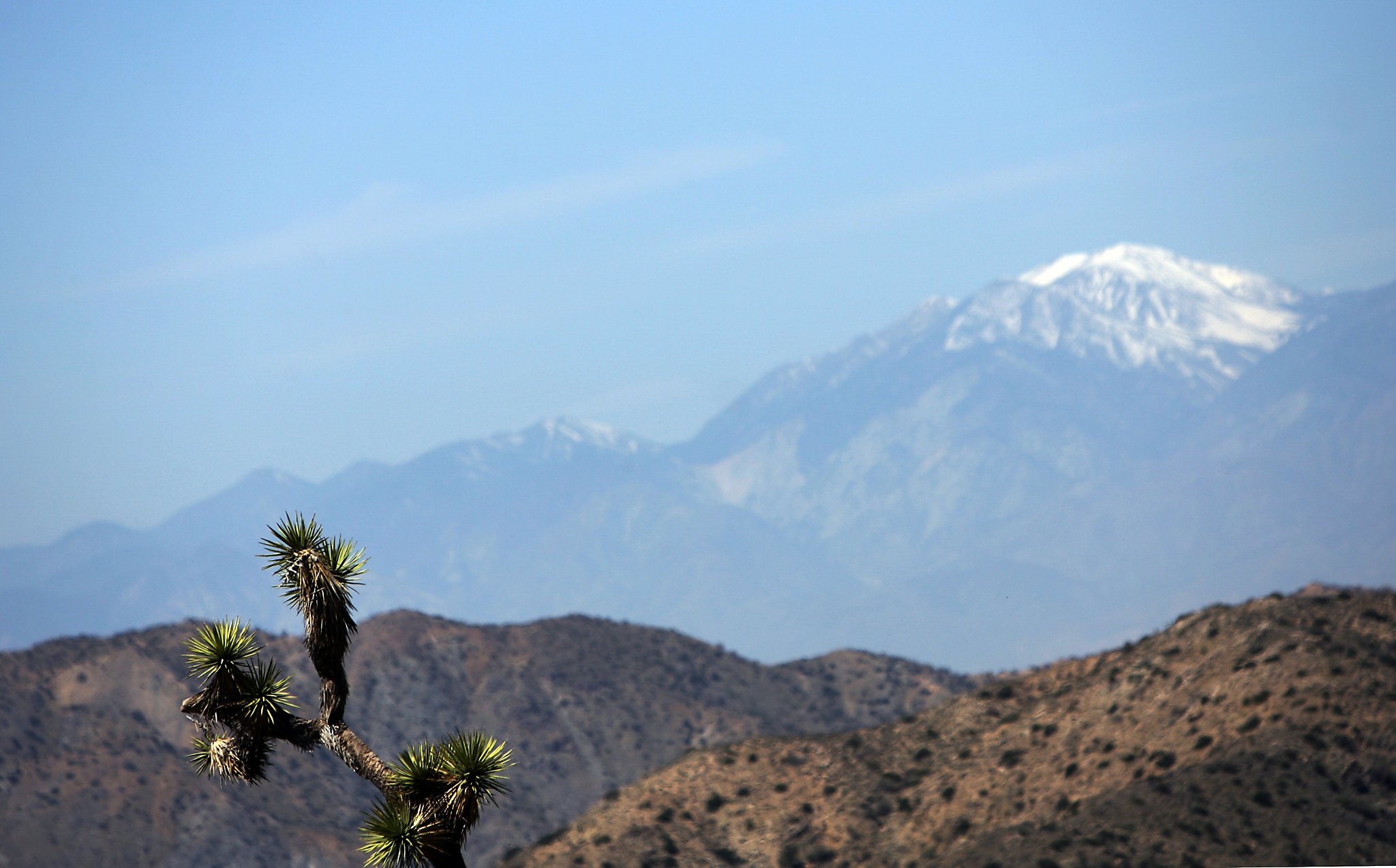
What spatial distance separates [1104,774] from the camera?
214 ft

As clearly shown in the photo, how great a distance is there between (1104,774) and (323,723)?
163 ft

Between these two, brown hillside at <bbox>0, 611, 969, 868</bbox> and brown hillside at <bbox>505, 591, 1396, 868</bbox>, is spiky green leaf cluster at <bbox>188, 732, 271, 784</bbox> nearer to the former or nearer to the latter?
brown hillside at <bbox>505, 591, 1396, 868</bbox>

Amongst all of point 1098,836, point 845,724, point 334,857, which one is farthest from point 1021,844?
point 845,724

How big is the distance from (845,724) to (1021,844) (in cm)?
8633

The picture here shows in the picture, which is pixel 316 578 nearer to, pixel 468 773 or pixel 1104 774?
pixel 468 773

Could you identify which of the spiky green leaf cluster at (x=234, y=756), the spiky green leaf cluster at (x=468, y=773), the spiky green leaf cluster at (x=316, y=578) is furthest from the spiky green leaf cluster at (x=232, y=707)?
the spiky green leaf cluster at (x=468, y=773)

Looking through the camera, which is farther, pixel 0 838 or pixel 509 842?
pixel 509 842

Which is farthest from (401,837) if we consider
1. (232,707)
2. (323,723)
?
(232,707)

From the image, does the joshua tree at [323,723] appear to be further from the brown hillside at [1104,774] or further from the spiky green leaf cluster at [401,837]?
the brown hillside at [1104,774]

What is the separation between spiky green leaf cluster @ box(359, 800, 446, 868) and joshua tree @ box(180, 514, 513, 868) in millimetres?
27

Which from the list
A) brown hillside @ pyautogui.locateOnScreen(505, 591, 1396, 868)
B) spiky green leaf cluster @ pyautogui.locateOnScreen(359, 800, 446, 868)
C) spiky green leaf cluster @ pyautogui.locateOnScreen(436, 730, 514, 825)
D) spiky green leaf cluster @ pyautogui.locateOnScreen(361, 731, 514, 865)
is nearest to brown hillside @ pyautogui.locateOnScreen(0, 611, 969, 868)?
brown hillside @ pyautogui.locateOnScreen(505, 591, 1396, 868)

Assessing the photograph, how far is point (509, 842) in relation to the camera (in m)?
133

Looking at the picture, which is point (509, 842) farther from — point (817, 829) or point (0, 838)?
point (817, 829)

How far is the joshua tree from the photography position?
22219 millimetres
